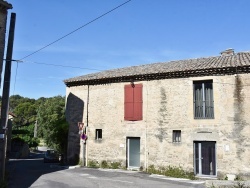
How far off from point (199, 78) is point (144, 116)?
4056mm

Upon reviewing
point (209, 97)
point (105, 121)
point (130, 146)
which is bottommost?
point (130, 146)

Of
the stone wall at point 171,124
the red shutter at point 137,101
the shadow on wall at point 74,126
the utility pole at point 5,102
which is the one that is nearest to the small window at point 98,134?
the stone wall at point 171,124

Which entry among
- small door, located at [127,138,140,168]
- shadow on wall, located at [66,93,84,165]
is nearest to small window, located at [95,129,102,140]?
shadow on wall, located at [66,93,84,165]

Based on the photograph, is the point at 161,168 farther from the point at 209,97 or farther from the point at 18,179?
the point at 18,179

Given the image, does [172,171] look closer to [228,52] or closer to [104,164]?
[104,164]

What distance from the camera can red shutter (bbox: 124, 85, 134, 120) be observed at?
1731cm

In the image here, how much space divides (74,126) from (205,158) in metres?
9.47

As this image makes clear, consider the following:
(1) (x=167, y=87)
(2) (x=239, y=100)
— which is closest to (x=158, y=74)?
(1) (x=167, y=87)

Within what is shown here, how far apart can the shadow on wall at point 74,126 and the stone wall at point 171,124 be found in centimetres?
47

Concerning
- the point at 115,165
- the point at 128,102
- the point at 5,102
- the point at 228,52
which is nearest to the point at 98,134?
Result: the point at 115,165

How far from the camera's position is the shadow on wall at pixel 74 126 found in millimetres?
19312

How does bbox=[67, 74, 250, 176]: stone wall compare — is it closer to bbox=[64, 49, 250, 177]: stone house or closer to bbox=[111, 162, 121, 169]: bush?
bbox=[64, 49, 250, 177]: stone house

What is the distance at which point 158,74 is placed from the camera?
16531 millimetres

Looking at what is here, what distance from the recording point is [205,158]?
14.7m
